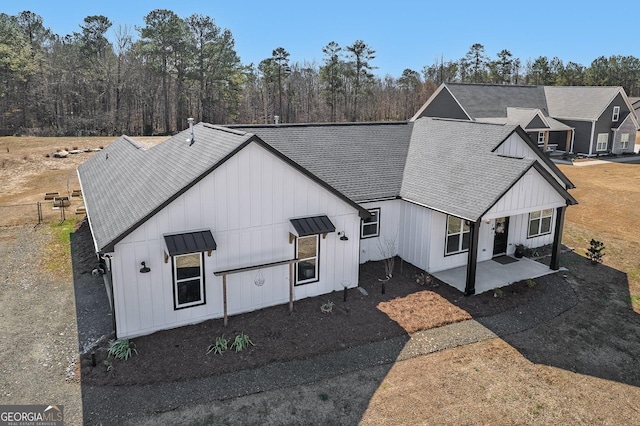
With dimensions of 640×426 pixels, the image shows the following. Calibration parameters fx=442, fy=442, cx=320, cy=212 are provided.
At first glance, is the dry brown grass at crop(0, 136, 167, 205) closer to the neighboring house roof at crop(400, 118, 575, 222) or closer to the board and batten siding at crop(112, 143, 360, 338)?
the board and batten siding at crop(112, 143, 360, 338)

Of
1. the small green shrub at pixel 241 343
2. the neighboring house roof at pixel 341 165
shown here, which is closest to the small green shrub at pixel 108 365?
the neighboring house roof at pixel 341 165

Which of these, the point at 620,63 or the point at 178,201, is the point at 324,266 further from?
the point at 620,63

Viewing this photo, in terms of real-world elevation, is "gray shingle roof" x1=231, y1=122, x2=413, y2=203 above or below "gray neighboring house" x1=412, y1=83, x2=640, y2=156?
below

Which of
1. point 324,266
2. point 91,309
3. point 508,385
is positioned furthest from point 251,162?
point 508,385

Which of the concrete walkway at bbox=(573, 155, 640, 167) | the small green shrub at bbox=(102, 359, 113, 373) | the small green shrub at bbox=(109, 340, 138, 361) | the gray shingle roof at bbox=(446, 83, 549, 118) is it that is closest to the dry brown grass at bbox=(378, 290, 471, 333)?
the small green shrub at bbox=(109, 340, 138, 361)

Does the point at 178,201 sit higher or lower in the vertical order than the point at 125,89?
lower

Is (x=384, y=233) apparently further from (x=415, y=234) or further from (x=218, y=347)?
(x=218, y=347)
